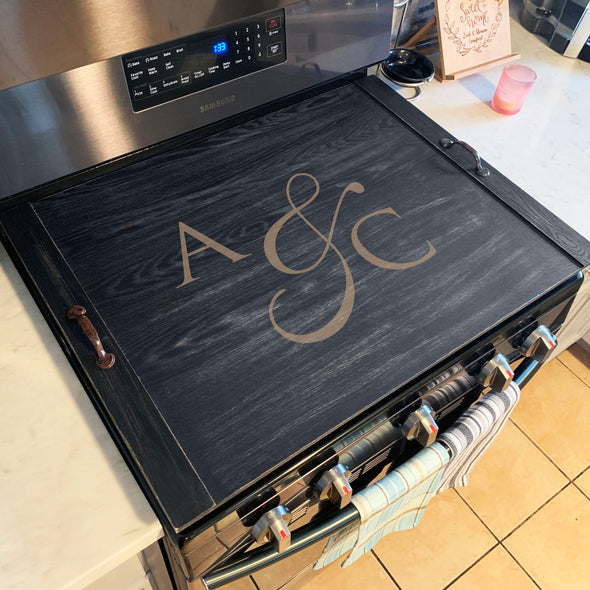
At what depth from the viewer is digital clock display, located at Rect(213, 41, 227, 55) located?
31.0 inches

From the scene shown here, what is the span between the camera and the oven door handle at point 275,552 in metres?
0.67

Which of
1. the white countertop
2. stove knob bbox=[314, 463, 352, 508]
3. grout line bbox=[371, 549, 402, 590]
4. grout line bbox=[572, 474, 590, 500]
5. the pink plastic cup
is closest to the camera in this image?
the white countertop

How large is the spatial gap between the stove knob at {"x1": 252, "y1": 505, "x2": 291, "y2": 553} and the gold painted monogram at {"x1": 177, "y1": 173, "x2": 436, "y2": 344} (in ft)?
0.65

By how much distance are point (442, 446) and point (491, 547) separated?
2.64 ft

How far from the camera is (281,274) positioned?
2.49 feet

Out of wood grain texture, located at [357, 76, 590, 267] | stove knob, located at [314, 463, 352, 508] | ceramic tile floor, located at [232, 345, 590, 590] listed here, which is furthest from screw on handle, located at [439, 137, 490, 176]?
ceramic tile floor, located at [232, 345, 590, 590]

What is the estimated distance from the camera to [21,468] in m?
0.61

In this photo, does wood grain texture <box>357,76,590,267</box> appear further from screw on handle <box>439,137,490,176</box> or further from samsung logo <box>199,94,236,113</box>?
samsung logo <box>199,94,236,113</box>

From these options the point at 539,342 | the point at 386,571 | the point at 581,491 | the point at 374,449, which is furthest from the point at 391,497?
the point at 581,491

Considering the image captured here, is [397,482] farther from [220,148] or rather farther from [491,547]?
[491,547]

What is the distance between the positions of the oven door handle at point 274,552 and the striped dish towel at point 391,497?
2 cm

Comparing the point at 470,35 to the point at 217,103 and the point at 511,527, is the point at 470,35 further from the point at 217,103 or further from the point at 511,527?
the point at 511,527

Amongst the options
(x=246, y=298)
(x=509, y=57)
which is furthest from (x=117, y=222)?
(x=509, y=57)

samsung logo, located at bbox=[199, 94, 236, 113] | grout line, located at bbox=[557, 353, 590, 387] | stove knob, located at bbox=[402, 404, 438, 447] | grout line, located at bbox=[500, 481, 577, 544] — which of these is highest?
samsung logo, located at bbox=[199, 94, 236, 113]
